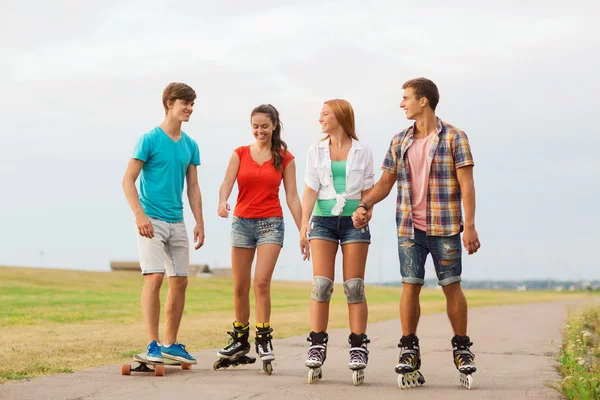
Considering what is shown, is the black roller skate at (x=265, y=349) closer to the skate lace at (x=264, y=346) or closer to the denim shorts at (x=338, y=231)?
the skate lace at (x=264, y=346)

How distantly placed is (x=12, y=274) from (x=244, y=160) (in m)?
35.1

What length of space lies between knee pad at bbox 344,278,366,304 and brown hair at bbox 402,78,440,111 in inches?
62.1

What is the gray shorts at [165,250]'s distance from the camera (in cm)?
766

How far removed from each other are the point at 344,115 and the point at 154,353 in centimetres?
269

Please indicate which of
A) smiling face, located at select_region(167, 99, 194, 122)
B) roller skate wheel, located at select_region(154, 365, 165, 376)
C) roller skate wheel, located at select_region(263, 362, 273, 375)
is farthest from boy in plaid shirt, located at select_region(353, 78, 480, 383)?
roller skate wheel, located at select_region(154, 365, 165, 376)

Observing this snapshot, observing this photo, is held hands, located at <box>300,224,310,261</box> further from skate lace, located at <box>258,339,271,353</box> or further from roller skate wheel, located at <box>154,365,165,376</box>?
roller skate wheel, located at <box>154,365,165,376</box>

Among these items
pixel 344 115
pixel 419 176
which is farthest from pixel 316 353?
pixel 344 115

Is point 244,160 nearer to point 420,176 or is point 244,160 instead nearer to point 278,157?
point 278,157

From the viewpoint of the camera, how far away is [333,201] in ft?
23.4

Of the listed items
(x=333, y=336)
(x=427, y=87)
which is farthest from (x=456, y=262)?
(x=333, y=336)

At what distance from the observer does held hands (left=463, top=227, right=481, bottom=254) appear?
22.0 ft

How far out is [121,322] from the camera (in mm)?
16688

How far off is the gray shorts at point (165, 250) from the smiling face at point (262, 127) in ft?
3.59

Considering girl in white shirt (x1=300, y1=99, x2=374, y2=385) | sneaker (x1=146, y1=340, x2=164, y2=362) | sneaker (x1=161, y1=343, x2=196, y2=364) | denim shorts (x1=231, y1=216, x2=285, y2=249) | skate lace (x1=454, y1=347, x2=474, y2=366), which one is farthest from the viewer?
denim shorts (x1=231, y1=216, x2=285, y2=249)
